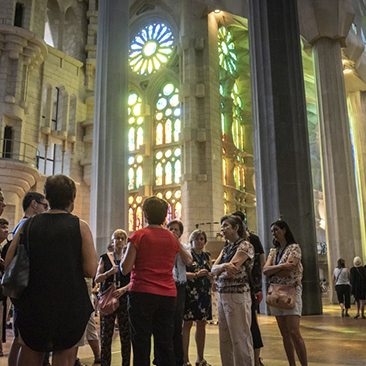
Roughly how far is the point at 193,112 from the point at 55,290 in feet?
67.0

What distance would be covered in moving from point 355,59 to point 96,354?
72.7ft

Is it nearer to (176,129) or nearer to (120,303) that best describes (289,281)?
(120,303)

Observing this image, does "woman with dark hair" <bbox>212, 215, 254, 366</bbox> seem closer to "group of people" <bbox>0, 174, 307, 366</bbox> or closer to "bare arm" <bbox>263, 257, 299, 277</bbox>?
"group of people" <bbox>0, 174, 307, 366</bbox>

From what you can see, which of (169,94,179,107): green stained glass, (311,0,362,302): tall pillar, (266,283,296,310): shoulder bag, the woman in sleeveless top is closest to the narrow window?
(169,94,179,107): green stained glass

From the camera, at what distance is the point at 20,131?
19656 millimetres

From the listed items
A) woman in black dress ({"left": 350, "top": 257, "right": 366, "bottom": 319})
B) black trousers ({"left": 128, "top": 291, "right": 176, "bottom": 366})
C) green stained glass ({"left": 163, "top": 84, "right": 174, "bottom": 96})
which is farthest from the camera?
green stained glass ({"left": 163, "top": 84, "right": 174, "bottom": 96})

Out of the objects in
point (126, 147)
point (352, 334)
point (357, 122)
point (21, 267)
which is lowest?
point (352, 334)

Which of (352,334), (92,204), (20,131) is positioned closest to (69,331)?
(352,334)

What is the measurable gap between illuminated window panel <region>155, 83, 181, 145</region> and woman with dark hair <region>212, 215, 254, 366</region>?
66.9 ft

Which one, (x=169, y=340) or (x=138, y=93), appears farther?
(x=138, y=93)

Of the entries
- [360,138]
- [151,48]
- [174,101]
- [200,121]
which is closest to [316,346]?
[200,121]

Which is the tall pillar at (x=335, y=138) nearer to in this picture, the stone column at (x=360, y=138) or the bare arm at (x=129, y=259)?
the stone column at (x=360, y=138)

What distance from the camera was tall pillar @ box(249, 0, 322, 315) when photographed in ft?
33.4

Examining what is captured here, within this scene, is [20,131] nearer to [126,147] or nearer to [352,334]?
[126,147]
